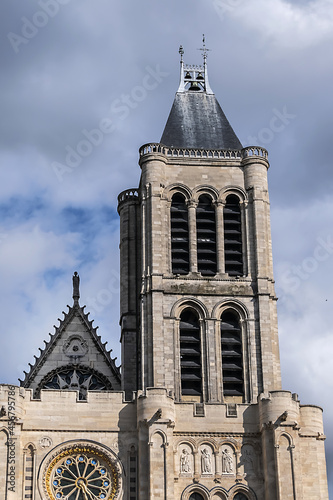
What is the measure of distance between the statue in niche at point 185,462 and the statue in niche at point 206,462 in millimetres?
543

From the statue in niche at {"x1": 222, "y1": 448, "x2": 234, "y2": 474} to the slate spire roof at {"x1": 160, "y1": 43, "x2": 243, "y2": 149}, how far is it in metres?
16.3

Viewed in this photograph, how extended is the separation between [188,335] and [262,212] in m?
6.90

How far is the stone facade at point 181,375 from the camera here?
4650 centimetres

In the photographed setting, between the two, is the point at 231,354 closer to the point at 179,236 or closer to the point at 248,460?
the point at 179,236

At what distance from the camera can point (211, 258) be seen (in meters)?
55.5

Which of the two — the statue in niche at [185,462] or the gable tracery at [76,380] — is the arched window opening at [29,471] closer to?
the statue in niche at [185,462]

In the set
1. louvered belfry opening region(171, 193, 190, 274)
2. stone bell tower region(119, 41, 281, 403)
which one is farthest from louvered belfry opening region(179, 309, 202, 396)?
louvered belfry opening region(171, 193, 190, 274)

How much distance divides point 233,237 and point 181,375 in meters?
7.35

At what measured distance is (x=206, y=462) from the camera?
4728 centimetres

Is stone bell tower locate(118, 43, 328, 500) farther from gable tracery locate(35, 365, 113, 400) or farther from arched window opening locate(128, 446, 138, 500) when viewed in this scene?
gable tracery locate(35, 365, 113, 400)

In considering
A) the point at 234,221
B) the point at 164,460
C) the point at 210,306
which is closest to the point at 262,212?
the point at 234,221

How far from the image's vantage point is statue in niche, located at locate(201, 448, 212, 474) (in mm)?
47156

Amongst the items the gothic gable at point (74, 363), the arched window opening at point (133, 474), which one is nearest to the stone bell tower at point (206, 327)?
the arched window opening at point (133, 474)

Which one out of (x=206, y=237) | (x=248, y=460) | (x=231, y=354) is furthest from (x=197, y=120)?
(x=248, y=460)
